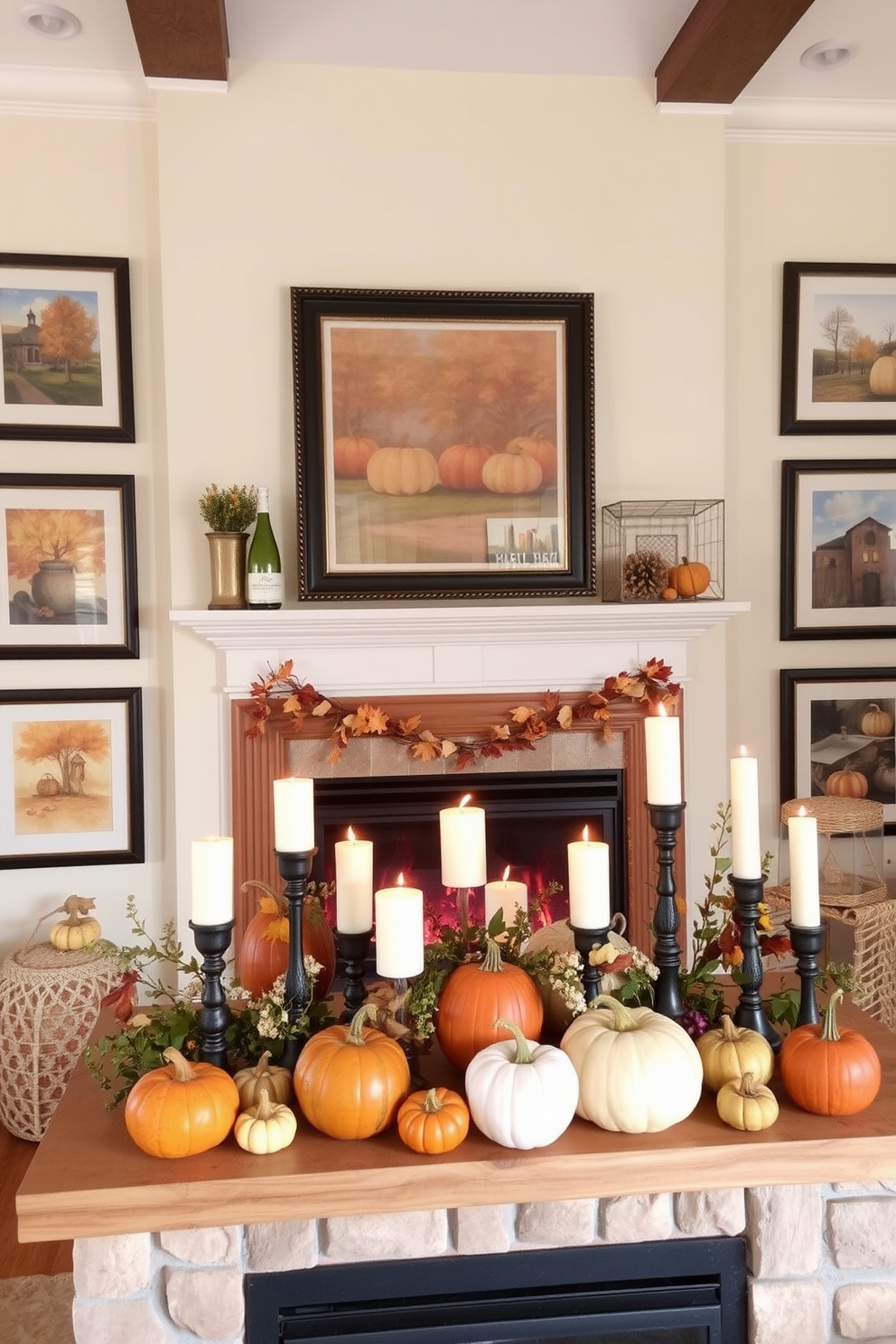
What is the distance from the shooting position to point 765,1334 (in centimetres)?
145

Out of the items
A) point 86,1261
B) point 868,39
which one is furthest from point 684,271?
point 86,1261

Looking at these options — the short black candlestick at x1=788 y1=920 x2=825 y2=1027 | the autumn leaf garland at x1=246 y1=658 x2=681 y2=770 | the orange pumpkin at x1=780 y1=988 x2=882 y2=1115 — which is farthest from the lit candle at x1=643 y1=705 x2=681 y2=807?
the autumn leaf garland at x1=246 y1=658 x2=681 y2=770

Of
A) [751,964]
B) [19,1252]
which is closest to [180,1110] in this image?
[751,964]

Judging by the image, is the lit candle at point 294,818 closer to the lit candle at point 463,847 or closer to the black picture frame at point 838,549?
the lit candle at point 463,847

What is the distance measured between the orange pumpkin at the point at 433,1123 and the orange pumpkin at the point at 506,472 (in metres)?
2.17

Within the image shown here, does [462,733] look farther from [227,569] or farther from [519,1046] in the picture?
[519,1046]

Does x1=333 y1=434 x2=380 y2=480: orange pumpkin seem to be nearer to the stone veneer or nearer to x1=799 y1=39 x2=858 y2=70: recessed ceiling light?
x1=799 y1=39 x2=858 y2=70: recessed ceiling light

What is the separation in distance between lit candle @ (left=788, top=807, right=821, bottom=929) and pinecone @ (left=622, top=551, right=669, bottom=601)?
5.51ft

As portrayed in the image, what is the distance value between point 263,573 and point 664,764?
5.74 ft

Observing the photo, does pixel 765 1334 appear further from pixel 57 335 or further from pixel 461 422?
pixel 57 335

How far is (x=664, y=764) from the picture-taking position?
5.32ft

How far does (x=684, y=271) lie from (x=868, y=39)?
31.1 inches

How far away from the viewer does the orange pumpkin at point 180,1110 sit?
136 cm

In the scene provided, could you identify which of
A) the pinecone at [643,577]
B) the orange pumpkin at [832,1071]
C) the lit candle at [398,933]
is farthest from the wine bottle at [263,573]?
the orange pumpkin at [832,1071]
